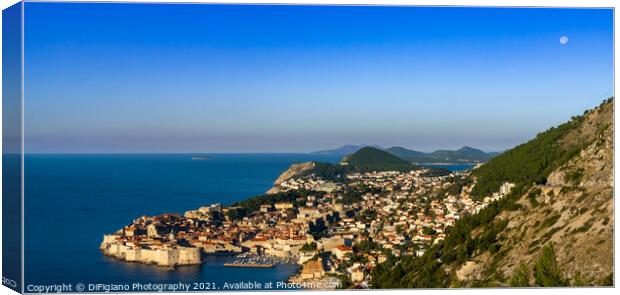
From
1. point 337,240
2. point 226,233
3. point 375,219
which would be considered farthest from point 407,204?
point 226,233

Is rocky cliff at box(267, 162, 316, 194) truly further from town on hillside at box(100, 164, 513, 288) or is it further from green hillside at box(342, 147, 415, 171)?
green hillside at box(342, 147, 415, 171)

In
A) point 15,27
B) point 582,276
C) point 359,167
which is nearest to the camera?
point 15,27

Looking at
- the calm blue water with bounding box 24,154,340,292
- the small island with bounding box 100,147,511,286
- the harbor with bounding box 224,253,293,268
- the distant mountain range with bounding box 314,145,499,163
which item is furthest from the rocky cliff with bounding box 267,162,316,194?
the harbor with bounding box 224,253,293,268

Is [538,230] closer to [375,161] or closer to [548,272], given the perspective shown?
[548,272]

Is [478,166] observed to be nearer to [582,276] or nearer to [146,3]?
[582,276]

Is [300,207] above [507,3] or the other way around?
the other way around

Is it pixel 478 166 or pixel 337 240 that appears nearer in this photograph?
pixel 337 240
